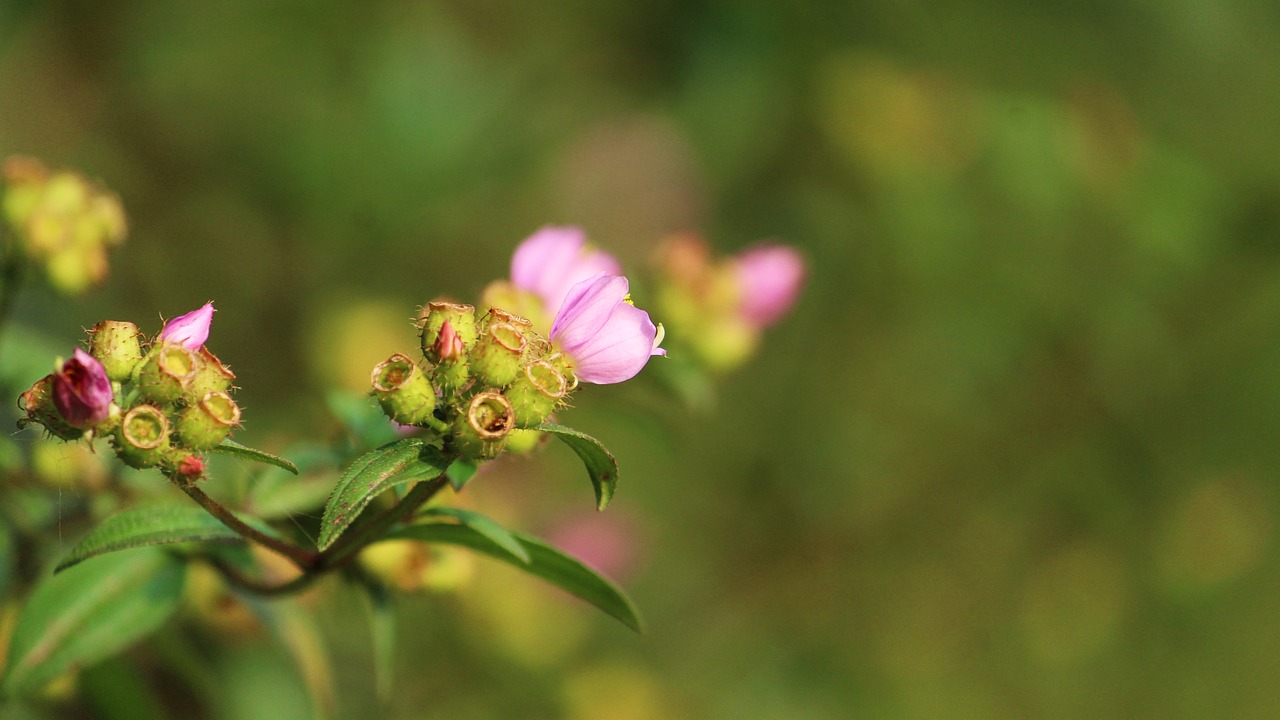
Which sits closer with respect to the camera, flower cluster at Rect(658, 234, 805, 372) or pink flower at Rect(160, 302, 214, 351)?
pink flower at Rect(160, 302, 214, 351)

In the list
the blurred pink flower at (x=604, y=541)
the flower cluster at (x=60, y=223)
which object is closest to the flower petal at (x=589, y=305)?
the flower cluster at (x=60, y=223)

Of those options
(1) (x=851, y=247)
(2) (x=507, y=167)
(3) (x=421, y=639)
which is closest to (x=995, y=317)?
(1) (x=851, y=247)

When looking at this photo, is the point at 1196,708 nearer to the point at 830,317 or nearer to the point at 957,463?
the point at 957,463

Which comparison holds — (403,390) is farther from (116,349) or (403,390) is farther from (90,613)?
(90,613)

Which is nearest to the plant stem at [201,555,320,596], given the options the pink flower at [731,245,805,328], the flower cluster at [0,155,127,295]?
the flower cluster at [0,155,127,295]

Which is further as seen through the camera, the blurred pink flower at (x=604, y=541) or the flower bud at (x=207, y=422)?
the blurred pink flower at (x=604, y=541)

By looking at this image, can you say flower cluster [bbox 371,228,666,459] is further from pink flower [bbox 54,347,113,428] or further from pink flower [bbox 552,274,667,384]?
pink flower [bbox 54,347,113,428]

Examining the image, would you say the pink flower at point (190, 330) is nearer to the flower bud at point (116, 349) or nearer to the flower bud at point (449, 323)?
the flower bud at point (116, 349)
